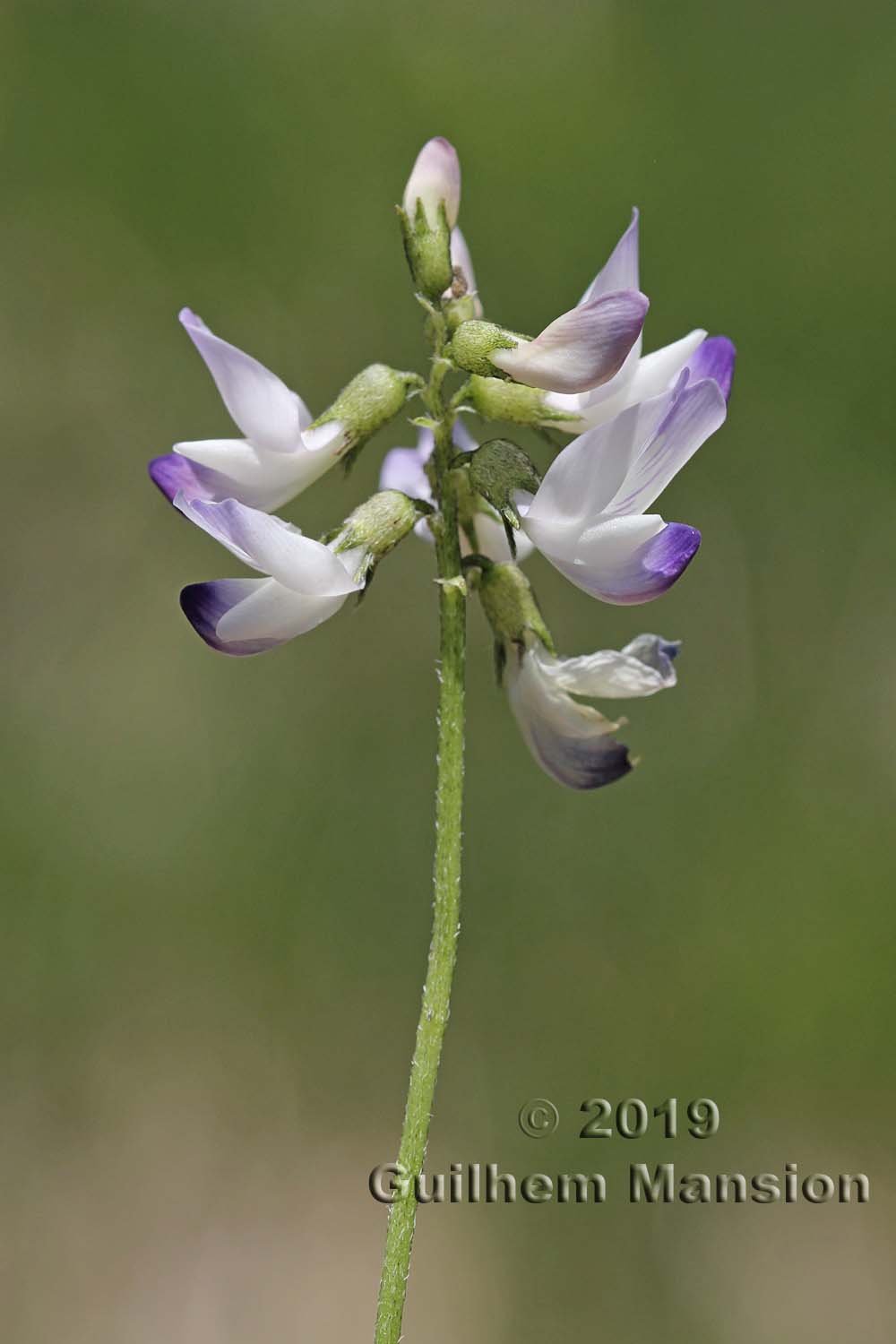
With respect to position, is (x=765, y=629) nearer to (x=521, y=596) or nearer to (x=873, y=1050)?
(x=873, y=1050)

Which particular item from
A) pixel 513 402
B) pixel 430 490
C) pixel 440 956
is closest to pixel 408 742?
pixel 430 490

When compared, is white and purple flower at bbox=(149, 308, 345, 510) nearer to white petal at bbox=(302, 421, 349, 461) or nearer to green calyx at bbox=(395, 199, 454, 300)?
white petal at bbox=(302, 421, 349, 461)

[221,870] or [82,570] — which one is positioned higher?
[82,570]

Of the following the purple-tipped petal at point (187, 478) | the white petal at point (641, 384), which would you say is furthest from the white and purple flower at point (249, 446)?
the white petal at point (641, 384)

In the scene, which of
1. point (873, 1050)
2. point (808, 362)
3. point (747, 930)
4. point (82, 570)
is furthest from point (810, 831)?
point (82, 570)

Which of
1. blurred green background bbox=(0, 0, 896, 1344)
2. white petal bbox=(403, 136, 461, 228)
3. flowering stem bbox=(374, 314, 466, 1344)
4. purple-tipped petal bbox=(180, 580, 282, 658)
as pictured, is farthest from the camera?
blurred green background bbox=(0, 0, 896, 1344)

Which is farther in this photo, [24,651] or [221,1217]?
[24,651]

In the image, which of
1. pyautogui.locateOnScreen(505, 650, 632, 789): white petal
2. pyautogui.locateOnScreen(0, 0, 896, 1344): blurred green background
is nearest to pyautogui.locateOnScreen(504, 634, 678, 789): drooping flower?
pyautogui.locateOnScreen(505, 650, 632, 789): white petal
